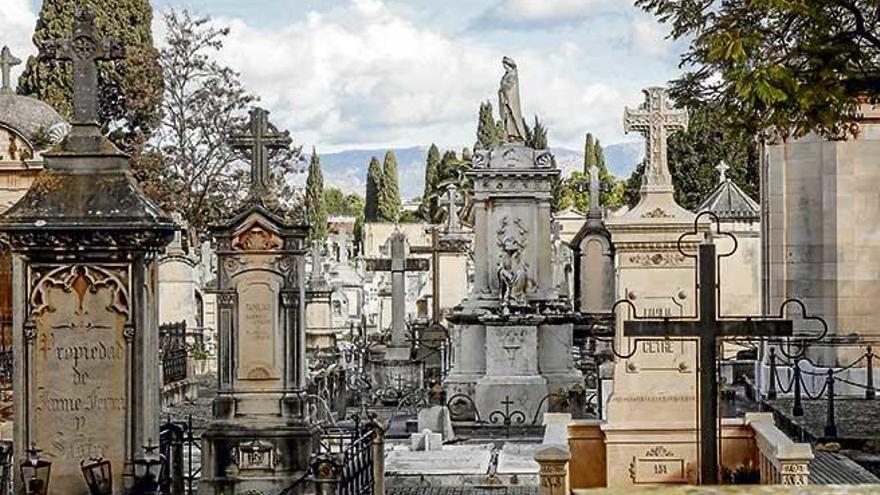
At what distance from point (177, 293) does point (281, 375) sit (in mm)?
16331

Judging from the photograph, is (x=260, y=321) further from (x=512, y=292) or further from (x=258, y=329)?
(x=512, y=292)

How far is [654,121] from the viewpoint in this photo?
44.7 feet

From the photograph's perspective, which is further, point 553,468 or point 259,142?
point 259,142

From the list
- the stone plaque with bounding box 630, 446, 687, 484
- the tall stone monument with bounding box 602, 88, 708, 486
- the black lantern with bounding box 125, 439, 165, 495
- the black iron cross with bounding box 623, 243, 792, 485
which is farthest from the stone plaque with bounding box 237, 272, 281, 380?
the black iron cross with bounding box 623, 243, 792, 485

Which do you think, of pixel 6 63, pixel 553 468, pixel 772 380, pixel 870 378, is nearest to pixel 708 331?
pixel 553 468

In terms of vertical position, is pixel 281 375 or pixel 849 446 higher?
pixel 281 375

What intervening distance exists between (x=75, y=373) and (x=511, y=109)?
11844mm

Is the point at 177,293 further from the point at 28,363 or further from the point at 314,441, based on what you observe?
the point at 28,363

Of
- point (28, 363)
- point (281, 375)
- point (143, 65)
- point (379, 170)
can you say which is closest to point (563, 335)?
point (281, 375)

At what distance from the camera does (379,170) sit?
4611 inches

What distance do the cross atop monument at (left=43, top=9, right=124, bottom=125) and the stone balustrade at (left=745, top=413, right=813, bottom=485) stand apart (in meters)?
5.53

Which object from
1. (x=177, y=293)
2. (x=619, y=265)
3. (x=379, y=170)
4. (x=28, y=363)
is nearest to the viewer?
(x=28, y=363)

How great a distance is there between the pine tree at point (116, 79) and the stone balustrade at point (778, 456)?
3039cm

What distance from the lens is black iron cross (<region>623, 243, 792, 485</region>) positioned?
910 cm
